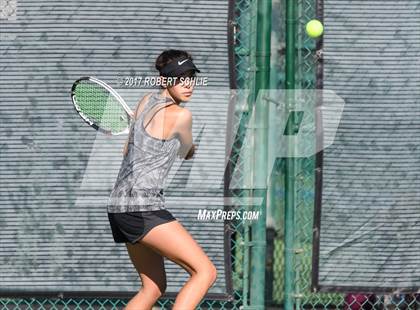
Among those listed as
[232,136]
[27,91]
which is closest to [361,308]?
[232,136]


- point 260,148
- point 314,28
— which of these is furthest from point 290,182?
point 314,28

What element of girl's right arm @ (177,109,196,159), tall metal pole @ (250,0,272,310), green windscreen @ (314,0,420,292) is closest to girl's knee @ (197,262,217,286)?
girl's right arm @ (177,109,196,159)

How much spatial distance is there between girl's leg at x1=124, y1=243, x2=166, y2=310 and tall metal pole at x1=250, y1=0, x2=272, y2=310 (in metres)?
1.06

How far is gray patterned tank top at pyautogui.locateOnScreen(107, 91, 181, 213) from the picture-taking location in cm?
488

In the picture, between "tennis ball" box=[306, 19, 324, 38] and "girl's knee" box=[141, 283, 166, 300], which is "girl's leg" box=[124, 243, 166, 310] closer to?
"girl's knee" box=[141, 283, 166, 300]

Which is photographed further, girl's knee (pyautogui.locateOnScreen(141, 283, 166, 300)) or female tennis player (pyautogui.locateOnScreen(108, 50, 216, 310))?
girl's knee (pyautogui.locateOnScreen(141, 283, 166, 300))

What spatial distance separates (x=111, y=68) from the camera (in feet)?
19.3

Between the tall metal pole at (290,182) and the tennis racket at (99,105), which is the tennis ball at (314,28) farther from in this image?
the tennis racket at (99,105)

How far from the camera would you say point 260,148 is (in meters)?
5.96

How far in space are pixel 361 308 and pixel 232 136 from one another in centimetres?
129

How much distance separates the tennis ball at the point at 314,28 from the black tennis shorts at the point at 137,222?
1519 mm

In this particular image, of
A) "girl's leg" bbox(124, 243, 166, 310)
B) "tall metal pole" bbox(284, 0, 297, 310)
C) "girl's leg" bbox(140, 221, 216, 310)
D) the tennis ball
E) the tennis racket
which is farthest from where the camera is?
"tall metal pole" bbox(284, 0, 297, 310)

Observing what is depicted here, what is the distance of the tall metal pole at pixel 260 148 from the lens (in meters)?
5.96

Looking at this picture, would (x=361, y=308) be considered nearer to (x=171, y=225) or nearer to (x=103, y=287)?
(x=103, y=287)
